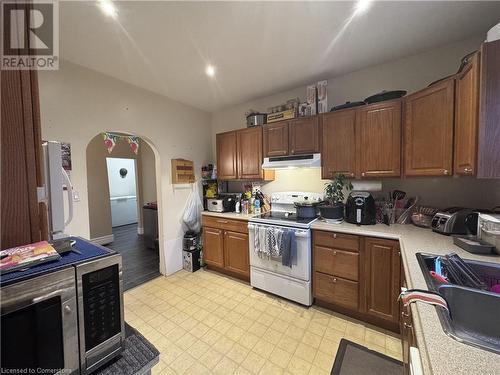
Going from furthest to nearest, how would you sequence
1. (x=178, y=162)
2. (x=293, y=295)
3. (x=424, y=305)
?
(x=178, y=162) < (x=293, y=295) < (x=424, y=305)

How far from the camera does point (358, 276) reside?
194 cm

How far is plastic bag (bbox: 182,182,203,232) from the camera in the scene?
3.20 m

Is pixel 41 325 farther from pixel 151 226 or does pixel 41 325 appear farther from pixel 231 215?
pixel 151 226

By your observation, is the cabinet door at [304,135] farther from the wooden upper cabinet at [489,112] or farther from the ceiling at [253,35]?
the wooden upper cabinet at [489,112]

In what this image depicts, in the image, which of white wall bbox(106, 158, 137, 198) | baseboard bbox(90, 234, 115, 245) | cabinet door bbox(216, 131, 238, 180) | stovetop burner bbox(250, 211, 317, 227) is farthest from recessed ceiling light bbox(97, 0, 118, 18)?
white wall bbox(106, 158, 137, 198)

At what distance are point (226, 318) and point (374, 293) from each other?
149 centimetres

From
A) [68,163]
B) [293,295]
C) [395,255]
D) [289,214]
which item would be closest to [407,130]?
[395,255]

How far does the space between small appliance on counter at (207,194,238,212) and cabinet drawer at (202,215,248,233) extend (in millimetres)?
191

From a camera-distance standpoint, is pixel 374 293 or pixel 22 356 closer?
pixel 22 356

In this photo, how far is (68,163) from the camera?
2031 mm

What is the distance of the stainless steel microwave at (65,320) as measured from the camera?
19.3 inches

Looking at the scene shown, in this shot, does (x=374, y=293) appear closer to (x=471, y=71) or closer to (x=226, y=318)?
(x=226, y=318)

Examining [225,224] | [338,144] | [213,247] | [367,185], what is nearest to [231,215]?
[225,224]

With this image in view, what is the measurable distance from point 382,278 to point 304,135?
5.61ft
